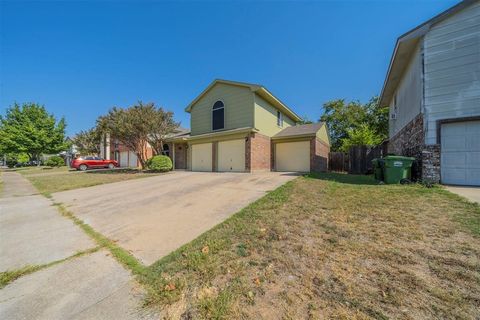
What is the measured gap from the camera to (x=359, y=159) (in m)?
14.3

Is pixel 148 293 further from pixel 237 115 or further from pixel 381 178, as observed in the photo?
pixel 237 115

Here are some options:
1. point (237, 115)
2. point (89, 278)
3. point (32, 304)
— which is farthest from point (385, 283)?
point (237, 115)

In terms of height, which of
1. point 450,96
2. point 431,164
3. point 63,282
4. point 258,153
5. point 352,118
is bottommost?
point 63,282

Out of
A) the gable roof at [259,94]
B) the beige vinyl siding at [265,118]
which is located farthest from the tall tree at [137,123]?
the beige vinyl siding at [265,118]

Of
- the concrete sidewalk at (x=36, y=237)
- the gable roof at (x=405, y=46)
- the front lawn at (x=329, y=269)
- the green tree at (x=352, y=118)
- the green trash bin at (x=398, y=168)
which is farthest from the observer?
the green tree at (x=352, y=118)

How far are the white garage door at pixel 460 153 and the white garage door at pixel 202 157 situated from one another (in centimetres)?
1265

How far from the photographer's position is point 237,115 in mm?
13977

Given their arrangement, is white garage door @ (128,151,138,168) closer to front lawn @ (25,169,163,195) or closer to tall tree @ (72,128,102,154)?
tall tree @ (72,128,102,154)

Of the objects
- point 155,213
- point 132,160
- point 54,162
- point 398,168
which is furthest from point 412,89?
point 54,162

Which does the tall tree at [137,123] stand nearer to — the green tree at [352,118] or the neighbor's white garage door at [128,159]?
the neighbor's white garage door at [128,159]

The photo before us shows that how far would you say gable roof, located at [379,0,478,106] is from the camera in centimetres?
688

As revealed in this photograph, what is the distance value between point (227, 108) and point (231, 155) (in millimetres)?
3640

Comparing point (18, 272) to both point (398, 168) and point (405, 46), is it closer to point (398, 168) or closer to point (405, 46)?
point (398, 168)

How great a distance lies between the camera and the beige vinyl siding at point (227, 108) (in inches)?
528
